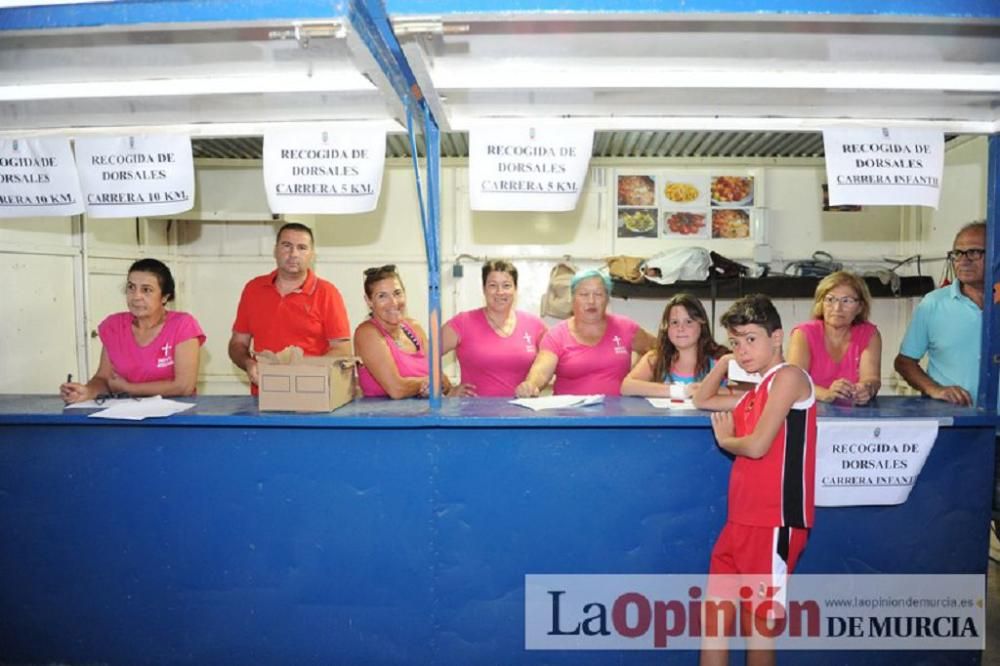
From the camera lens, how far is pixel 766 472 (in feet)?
7.40

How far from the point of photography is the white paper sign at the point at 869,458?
97.9 inches

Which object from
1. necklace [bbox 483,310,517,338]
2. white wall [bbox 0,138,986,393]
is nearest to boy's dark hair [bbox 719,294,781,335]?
necklace [bbox 483,310,517,338]

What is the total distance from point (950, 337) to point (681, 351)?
1.33m

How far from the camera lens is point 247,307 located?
12.3 feet

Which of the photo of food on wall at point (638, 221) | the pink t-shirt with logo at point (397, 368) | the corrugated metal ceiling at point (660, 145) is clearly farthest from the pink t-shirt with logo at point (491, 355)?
the photo of food on wall at point (638, 221)

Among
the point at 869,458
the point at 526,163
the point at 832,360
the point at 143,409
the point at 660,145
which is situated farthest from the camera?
the point at 660,145

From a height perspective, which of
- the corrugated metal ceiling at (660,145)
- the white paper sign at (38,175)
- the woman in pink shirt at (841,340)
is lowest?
the woman in pink shirt at (841,340)

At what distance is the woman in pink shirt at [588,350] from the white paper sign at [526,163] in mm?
784

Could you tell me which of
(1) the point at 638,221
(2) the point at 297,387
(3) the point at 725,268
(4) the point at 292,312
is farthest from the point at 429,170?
(1) the point at 638,221

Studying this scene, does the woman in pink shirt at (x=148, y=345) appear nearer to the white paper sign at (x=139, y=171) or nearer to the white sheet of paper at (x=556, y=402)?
the white paper sign at (x=139, y=171)

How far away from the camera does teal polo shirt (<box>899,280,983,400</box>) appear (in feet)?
9.94

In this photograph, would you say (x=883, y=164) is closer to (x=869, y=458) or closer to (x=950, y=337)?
(x=950, y=337)

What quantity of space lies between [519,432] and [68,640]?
7.22 feet

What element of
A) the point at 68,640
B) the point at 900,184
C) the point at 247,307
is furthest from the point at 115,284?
the point at 900,184
